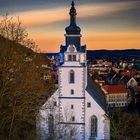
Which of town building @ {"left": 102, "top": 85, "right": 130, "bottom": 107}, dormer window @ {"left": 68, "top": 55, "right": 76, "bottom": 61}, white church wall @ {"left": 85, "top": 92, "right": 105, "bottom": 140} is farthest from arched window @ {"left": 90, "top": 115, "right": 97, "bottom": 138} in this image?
town building @ {"left": 102, "top": 85, "right": 130, "bottom": 107}

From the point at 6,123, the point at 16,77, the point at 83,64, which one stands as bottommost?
the point at 6,123

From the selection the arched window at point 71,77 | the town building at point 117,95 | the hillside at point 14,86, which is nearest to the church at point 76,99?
the arched window at point 71,77

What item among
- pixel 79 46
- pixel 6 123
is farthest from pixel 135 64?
pixel 6 123

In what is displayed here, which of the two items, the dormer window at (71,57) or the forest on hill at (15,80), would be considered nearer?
the forest on hill at (15,80)

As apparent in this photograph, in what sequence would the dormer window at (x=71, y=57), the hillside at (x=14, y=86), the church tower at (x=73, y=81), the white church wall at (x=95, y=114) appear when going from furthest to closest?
the dormer window at (x=71, y=57)
the church tower at (x=73, y=81)
the white church wall at (x=95, y=114)
the hillside at (x=14, y=86)

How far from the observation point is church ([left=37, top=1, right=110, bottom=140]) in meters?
31.0

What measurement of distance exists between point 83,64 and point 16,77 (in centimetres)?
1342

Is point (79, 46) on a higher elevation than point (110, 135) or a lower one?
higher

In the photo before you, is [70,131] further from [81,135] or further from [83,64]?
[83,64]

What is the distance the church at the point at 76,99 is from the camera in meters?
31.0

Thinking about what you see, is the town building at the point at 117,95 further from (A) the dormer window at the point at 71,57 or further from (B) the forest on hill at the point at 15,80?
(B) the forest on hill at the point at 15,80

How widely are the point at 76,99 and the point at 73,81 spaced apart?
3.39 ft

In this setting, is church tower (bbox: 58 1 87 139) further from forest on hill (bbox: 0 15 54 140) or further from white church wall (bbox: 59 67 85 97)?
forest on hill (bbox: 0 15 54 140)

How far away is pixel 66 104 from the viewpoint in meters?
31.6
